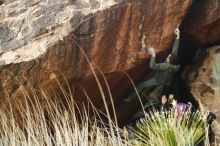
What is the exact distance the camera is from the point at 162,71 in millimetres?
7176

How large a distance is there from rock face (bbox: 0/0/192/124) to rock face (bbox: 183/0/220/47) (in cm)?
47

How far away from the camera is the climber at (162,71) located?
22.1 feet

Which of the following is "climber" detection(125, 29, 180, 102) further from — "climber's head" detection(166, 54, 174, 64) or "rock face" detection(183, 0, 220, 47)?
"rock face" detection(183, 0, 220, 47)

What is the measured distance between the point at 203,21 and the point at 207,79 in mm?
847

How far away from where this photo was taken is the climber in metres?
6.73

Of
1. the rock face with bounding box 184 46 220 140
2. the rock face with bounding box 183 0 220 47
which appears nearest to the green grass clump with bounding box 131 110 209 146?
the rock face with bounding box 184 46 220 140

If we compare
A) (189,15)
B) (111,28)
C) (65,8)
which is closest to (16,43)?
(65,8)

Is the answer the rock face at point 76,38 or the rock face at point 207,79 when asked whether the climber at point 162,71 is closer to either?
the rock face at point 76,38

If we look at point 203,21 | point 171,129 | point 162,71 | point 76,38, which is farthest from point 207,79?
point 76,38

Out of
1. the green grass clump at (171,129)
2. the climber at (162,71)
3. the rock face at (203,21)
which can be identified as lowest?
the green grass clump at (171,129)

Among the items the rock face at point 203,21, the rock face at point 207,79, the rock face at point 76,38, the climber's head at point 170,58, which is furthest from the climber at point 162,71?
the rock face at point 203,21

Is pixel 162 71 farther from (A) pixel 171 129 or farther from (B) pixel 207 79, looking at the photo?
(A) pixel 171 129

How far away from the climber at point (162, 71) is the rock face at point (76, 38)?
15 centimetres

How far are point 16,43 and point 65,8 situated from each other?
723mm
